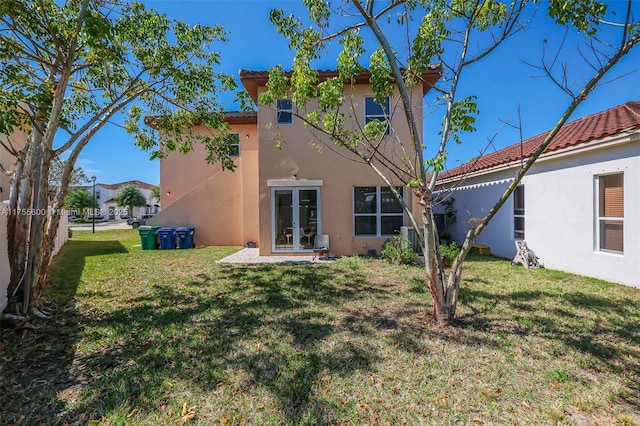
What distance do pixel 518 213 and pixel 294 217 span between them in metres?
10.2

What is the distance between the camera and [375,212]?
13602 mm

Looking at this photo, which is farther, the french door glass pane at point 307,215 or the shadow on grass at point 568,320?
the french door glass pane at point 307,215

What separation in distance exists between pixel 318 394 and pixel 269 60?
367 inches

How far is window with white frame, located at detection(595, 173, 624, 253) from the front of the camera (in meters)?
8.82

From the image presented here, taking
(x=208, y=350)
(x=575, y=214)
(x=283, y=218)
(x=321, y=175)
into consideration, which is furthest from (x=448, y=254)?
(x=208, y=350)

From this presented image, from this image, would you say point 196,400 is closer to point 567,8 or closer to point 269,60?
point 567,8

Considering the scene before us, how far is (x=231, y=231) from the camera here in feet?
60.6

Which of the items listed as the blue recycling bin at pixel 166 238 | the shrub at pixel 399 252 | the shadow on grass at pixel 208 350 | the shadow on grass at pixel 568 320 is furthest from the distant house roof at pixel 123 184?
the shadow on grass at pixel 568 320

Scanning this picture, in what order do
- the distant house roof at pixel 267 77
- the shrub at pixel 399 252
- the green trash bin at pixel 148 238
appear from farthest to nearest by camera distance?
the green trash bin at pixel 148 238 → the distant house roof at pixel 267 77 → the shrub at pixel 399 252

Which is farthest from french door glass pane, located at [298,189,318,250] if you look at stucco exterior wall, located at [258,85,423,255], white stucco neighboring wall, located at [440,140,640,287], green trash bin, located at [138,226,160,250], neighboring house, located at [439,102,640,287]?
green trash bin, located at [138,226,160,250]

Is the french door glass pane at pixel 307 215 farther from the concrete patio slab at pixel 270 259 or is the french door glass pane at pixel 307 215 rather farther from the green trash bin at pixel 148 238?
the green trash bin at pixel 148 238

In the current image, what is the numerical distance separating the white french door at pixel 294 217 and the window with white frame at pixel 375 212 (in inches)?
74.7

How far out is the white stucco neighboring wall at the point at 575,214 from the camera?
330 inches

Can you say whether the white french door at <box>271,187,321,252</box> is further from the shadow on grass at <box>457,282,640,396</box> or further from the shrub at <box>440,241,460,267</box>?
the shadow on grass at <box>457,282,640,396</box>
